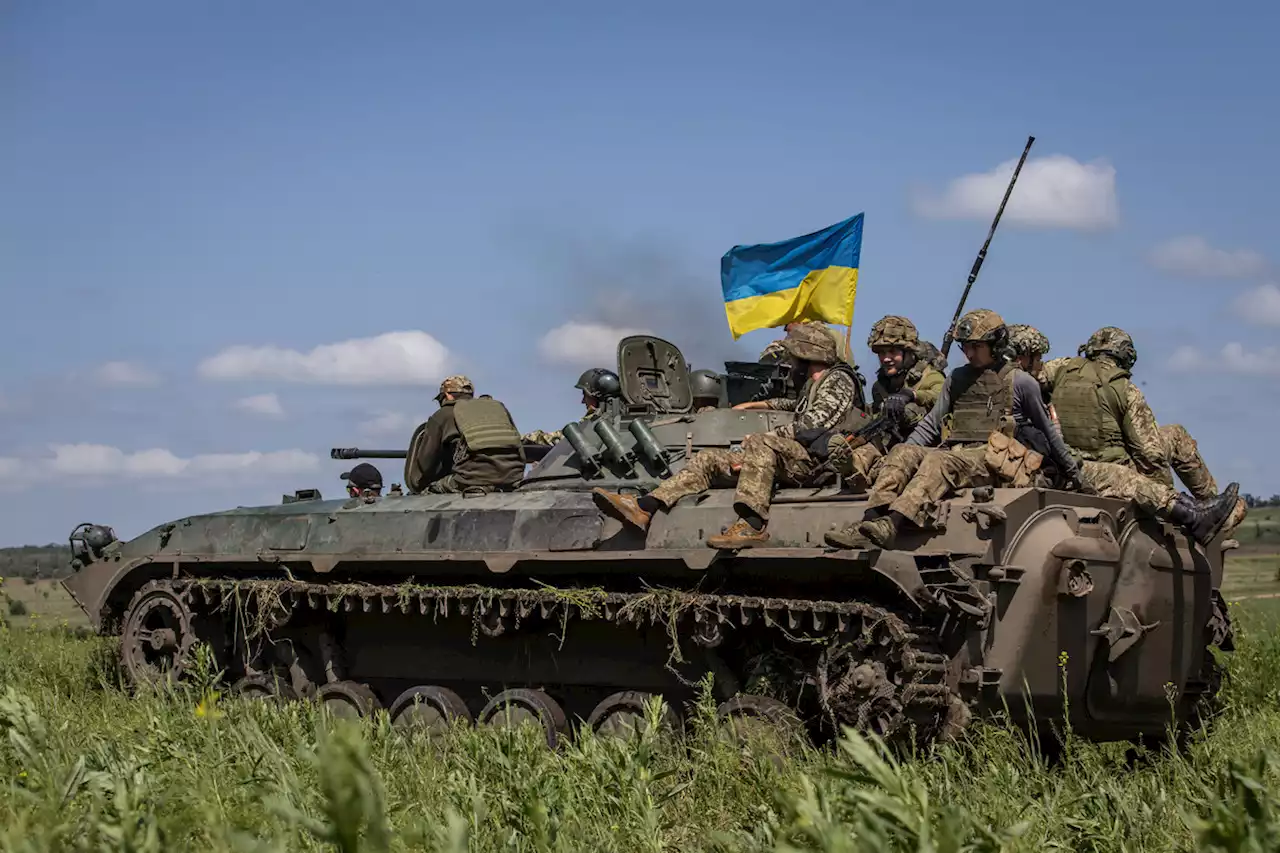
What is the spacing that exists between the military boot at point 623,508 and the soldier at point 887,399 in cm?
139

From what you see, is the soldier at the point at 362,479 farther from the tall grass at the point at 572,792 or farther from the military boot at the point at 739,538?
the military boot at the point at 739,538

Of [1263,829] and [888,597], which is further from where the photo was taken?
[888,597]

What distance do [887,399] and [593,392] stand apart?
10.4 feet

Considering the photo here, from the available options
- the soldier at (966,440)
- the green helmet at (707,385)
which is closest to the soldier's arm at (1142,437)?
the soldier at (966,440)

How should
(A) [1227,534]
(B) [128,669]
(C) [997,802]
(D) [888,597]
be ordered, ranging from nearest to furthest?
(C) [997,802] → (D) [888,597] → (A) [1227,534] → (B) [128,669]

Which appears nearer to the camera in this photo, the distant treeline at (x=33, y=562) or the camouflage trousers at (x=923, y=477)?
the camouflage trousers at (x=923, y=477)

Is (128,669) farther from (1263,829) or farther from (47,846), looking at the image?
(1263,829)

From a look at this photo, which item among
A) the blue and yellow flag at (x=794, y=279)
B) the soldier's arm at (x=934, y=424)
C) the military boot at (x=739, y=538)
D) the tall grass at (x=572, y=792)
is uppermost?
the blue and yellow flag at (x=794, y=279)

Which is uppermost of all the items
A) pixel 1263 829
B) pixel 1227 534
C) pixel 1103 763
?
pixel 1227 534

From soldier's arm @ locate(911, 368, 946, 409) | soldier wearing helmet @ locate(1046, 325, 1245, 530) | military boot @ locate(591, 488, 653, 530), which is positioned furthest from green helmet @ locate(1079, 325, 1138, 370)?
military boot @ locate(591, 488, 653, 530)

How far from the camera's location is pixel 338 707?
12250 mm

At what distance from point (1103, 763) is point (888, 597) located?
2306 millimetres

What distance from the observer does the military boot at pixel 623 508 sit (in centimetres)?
1042

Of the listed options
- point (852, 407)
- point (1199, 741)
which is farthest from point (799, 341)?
point (1199, 741)
